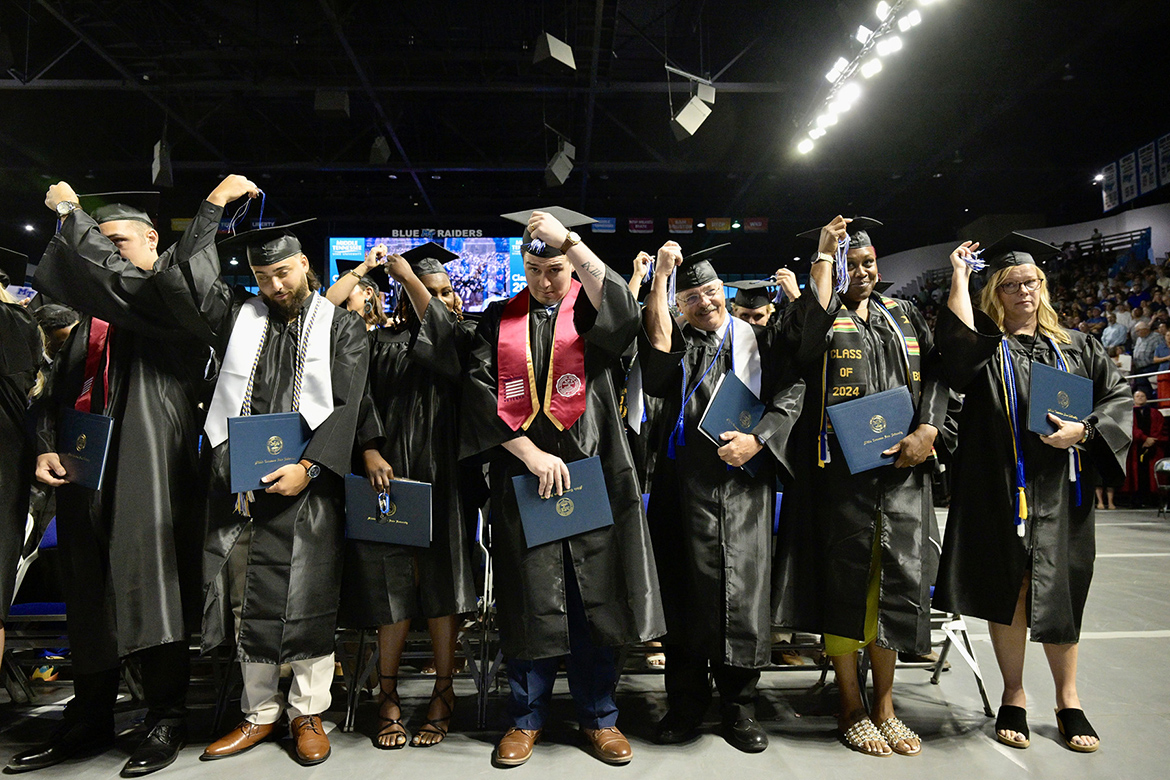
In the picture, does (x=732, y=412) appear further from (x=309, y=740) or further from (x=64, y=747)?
(x=64, y=747)

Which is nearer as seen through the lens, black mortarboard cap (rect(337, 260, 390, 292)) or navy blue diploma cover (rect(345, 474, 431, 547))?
navy blue diploma cover (rect(345, 474, 431, 547))

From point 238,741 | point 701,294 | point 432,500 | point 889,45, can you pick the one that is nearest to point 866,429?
point 701,294

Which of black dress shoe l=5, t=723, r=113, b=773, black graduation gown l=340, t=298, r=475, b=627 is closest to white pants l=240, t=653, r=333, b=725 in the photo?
black graduation gown l=340, t=298, r=475, b=627

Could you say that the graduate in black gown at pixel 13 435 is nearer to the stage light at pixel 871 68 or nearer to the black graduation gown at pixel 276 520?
the black graduation gown at pixel 276 520

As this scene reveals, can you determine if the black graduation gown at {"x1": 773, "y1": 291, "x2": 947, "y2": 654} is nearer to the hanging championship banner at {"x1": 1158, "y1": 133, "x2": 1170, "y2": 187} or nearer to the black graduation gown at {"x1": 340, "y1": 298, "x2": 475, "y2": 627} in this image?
the black graduation gown at {"x1": 340, "y1": 298, "x2": 475, "y2": 627}

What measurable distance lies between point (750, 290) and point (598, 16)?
545 cm

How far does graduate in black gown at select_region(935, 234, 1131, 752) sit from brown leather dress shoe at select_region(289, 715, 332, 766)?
245 cm

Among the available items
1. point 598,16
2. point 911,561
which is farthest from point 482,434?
point 598,16

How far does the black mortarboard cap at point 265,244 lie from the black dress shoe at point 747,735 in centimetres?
259

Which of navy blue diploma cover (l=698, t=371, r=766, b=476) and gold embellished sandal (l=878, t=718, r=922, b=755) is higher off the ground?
navy blue diploma cover (l=698, t=371, r=766, b=476)

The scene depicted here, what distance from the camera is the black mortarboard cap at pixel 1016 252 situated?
3.04 meters

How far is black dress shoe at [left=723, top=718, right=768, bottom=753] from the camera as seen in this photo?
9.11 ft

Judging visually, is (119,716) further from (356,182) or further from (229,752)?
(356,182)

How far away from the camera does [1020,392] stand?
9.57 feet
